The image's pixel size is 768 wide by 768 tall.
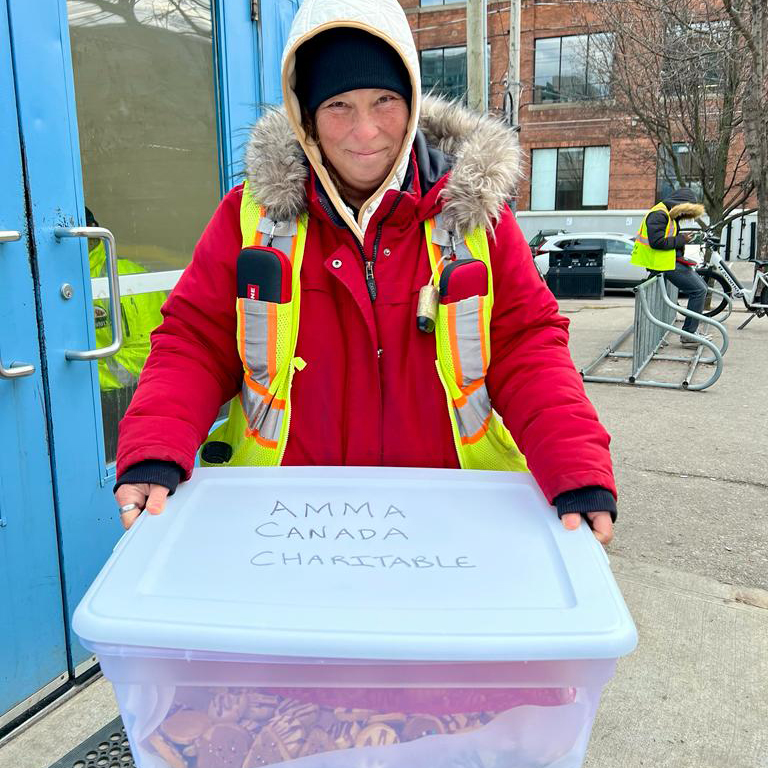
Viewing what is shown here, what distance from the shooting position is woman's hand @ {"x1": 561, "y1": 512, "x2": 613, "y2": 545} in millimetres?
A: 1206

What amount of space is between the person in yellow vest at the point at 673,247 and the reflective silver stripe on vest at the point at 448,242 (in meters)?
7.23

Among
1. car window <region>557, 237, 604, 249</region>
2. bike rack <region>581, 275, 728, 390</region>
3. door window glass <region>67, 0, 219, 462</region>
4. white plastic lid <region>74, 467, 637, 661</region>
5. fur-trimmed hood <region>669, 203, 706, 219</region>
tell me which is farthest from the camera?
car window <region>557, 237, 604, 249</region>

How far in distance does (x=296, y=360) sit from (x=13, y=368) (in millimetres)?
1001

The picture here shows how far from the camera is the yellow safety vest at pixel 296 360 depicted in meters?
1.50

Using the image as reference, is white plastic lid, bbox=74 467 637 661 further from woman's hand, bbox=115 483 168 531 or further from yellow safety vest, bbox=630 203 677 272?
yellow safety vest, bbox=630 203 677 272

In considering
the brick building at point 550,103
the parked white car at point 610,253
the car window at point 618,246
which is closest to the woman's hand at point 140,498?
the parked white car at point 610,253

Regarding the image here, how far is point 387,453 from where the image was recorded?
5.12 feet

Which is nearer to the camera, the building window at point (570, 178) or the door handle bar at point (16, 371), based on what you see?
the door handle bar at point (16, 371)

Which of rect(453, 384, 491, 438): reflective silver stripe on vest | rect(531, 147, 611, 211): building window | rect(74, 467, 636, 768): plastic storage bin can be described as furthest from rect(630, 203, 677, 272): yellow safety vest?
rect(531, 147, 611, 211): building window

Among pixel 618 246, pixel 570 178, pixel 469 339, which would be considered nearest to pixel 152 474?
pixel 469 339

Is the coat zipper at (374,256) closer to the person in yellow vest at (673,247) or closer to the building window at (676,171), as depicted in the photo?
the person in yellow vest at (673,247)

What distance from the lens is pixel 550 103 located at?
26.3m

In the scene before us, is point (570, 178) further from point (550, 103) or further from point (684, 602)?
point (684, 602)

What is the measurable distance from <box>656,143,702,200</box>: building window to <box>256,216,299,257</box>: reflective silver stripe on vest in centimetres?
1499
